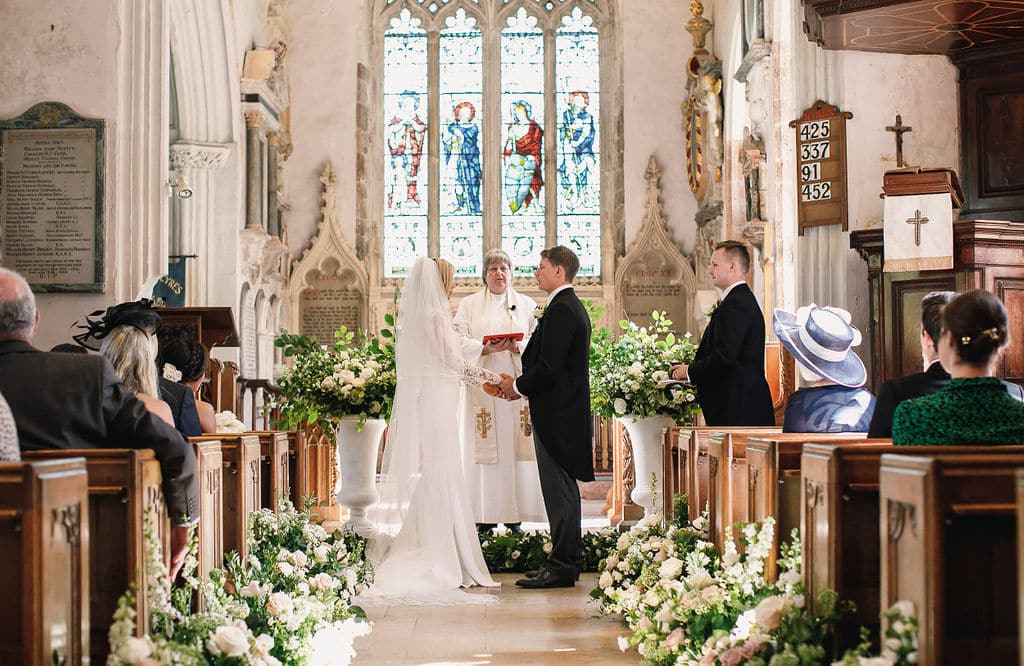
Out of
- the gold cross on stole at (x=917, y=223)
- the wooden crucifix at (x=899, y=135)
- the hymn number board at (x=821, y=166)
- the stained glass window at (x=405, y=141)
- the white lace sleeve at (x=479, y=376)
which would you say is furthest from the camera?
the stained glass window at (x=405, y=141)

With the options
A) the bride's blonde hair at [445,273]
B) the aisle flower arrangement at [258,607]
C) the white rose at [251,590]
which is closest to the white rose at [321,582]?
the aisle flower arrangement at [258,607]

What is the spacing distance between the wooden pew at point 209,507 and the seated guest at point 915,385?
1924mm

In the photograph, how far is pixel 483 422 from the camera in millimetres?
7098

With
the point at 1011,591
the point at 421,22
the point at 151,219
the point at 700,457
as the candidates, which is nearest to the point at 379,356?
the point at 151,219

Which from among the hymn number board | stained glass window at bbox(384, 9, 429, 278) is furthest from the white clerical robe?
stained glass window at bbox(384, 9, 429, 278)

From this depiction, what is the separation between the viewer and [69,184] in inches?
301

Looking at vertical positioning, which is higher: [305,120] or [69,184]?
[305,120]

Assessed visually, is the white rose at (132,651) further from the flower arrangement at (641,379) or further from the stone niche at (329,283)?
the stone niche at (329,283)

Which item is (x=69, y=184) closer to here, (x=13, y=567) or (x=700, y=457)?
(x=700, y=457)

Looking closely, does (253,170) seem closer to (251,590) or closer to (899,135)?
(899,135)

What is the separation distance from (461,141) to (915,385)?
12429 mm

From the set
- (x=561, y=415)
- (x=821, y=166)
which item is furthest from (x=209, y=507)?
(x=821, y=166)

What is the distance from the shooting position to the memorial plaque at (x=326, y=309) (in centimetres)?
1495

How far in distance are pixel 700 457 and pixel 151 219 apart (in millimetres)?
4479
